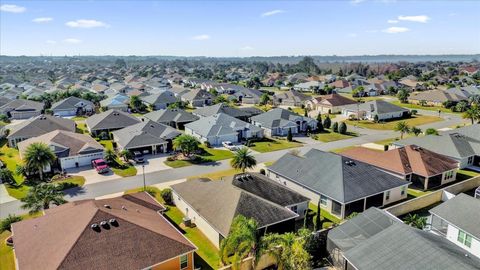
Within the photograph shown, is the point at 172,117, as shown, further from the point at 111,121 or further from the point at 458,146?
the point at 458,146

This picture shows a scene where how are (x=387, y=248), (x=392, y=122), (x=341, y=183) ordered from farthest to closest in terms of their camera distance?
(x=392, y=122), (x=341, y=183), (x=387, y=248)

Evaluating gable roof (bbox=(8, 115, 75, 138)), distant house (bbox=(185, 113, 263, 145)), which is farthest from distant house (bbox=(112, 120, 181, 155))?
gable roof (bbox=(8, 115, 75, 138))

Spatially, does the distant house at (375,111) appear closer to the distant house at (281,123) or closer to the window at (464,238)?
the distant house at (281,123)

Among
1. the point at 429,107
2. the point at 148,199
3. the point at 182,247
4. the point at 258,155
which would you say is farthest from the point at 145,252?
the point at 429,107

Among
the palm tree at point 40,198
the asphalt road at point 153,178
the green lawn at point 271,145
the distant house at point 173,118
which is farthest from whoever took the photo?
the distant house at point 173,118

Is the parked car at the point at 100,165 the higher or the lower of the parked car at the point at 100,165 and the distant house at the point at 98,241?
the lower

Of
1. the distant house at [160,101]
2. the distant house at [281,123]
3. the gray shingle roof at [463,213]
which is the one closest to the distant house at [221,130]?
the distant house at [281,123]

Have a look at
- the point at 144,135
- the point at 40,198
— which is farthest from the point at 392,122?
the point at 40,198
